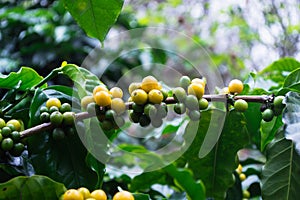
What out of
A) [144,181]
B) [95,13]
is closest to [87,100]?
[95,13]

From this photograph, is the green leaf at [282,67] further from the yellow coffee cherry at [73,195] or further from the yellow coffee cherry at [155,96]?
the yellow coffee cherry at [73,195]

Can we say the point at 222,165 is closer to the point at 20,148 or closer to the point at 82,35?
the point at 20,148

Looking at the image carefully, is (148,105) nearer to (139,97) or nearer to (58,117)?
(139,97)

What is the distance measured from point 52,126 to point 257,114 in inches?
15.3

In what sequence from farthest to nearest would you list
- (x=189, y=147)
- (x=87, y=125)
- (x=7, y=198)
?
1. (x=189, y=147)
2. (x=87, y=125)
3. (x=7, y=198)

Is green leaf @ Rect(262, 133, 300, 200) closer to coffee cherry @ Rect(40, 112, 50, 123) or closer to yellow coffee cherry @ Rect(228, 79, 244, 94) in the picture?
yellow coffee cherry @ Rect(228, 79, 244, 94)

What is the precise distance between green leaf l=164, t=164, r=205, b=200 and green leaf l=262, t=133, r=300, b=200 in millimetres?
338

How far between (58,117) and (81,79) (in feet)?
0.29

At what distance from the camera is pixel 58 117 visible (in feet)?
1.99

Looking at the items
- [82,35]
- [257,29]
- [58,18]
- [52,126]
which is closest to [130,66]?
[82,35]

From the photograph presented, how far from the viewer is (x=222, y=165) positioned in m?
0.78

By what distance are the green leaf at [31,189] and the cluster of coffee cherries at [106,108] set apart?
0.39ft

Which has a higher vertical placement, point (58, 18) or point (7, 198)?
point (7, 198)

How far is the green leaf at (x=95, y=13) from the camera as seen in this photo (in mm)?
643
